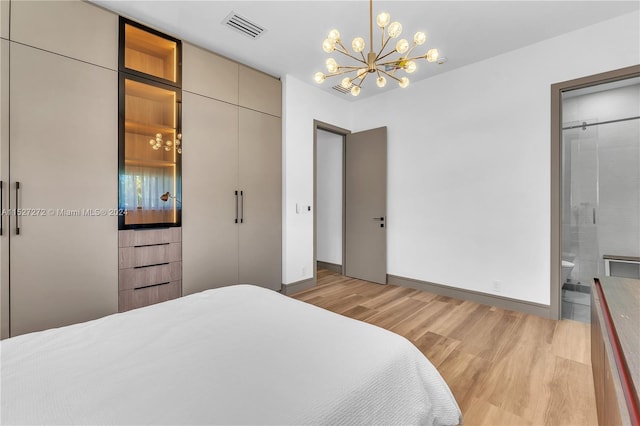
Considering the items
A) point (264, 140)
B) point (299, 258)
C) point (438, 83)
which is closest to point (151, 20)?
point (264, 140)

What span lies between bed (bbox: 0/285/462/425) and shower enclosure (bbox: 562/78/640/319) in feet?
12.3

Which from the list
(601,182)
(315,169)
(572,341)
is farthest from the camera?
(315,169)

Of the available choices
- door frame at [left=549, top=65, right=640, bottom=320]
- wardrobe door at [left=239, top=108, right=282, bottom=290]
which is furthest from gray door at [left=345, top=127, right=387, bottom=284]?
door frame at [left=549, top=65, right=640, bottom=320]

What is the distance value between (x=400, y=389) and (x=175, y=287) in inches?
99.5

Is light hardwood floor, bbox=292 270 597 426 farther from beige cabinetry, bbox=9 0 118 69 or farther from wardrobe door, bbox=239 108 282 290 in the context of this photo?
beige cabinetry, bbox=9 0 118 69

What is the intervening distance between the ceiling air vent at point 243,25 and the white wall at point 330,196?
7.24 feet

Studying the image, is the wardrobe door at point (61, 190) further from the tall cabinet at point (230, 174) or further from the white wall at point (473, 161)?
the white wall at point (473, 161)

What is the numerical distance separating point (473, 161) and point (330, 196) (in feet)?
7.99

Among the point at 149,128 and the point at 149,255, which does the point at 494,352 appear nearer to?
the point at 149,255

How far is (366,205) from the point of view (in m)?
4.50

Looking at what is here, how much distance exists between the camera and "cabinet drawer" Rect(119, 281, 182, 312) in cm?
258

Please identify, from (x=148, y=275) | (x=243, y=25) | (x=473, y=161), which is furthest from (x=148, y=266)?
(x=473, y=161)

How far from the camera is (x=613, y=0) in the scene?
239 centimetres

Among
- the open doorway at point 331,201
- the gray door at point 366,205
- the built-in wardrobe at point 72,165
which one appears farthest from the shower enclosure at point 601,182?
the built-in wardrobe at point 72,165
